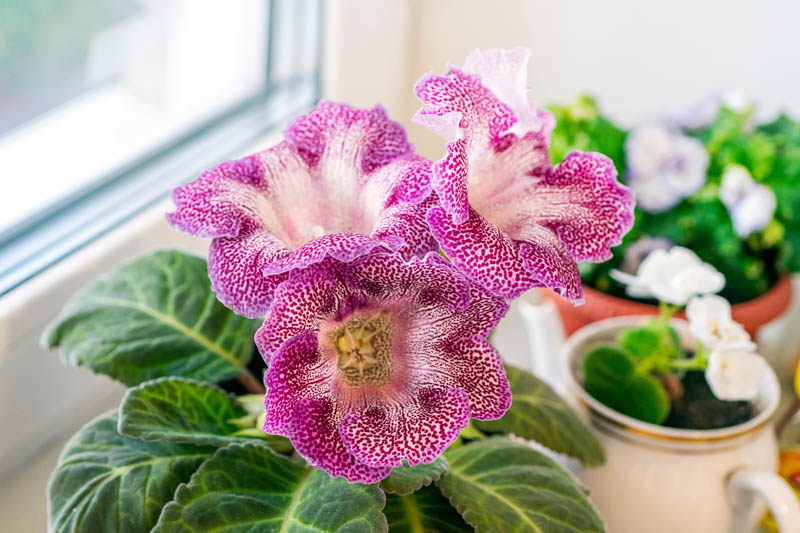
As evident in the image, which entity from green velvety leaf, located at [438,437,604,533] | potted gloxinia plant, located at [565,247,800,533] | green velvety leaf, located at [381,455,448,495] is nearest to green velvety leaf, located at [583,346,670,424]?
potted gloxinia plant, located at [565,247,800,533]

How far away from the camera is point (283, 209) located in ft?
1.44

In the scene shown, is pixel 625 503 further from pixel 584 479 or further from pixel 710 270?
pixel 710 270

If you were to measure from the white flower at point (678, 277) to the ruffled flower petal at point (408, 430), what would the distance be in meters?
0.29

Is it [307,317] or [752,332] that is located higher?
[307,317]

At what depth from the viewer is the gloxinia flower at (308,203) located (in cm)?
38

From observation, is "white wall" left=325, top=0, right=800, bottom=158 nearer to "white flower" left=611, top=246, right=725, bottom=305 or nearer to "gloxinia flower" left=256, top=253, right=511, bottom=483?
"white flower" left=611, top=246, right=725, bottom=305

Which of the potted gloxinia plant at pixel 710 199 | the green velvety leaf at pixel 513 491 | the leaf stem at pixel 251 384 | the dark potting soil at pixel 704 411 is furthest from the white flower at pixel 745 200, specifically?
the leaf stem at pixel 251 384

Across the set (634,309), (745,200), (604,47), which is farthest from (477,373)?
(604,47)

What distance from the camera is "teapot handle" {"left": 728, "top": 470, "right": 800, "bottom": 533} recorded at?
0.51 metres

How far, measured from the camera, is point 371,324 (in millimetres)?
406

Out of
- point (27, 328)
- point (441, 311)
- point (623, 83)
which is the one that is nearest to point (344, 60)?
point (623, 83)

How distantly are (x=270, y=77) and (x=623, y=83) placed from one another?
1.79 feet

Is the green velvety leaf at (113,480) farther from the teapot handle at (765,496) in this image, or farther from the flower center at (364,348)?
the teapot handle at (765,496)

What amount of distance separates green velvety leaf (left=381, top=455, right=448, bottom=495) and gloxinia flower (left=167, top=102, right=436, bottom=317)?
0.38 feet
